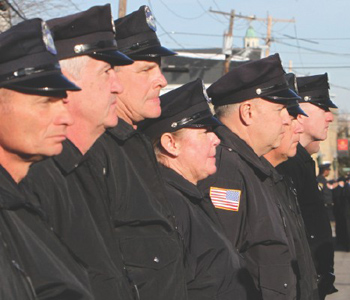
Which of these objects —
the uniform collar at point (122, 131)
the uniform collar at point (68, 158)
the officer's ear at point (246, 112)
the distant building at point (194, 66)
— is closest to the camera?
the uniform collar at point (68, 158)

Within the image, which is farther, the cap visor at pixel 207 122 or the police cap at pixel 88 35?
the cap visor at pixel 207 122

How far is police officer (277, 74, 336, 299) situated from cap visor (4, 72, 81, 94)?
4.46 metres

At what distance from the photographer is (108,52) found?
3764 mm

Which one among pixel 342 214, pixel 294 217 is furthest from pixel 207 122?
→ pixel 342 214

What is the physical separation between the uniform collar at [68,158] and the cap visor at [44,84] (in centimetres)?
52

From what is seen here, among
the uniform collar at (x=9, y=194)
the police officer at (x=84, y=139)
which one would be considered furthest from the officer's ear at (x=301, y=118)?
the uniform collar at (x=9, y=194)

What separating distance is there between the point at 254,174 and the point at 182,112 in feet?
3.22

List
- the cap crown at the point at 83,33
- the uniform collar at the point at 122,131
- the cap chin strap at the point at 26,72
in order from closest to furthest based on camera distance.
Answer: the cap chin strap at the point at 26,72 < the cap crown at the point at 83,33 < the uniform collar at the point at 122,131

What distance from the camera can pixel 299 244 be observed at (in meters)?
6.08

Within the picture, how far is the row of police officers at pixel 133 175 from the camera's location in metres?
2.92

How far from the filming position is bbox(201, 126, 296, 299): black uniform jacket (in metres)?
5.27

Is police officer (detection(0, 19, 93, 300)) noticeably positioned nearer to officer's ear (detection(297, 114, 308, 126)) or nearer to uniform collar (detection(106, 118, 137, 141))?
uniform collar (detection(106, 118, 137, 141))

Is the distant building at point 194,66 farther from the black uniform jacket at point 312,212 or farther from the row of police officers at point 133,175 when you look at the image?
the row of police officers at point 133,175

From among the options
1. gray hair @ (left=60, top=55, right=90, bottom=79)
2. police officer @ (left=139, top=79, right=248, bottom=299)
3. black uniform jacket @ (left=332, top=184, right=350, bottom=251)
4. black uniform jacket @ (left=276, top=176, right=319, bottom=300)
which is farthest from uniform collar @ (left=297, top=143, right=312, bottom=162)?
black uniform jacket @ (left=332, top=184, right=350, bottom=251)
